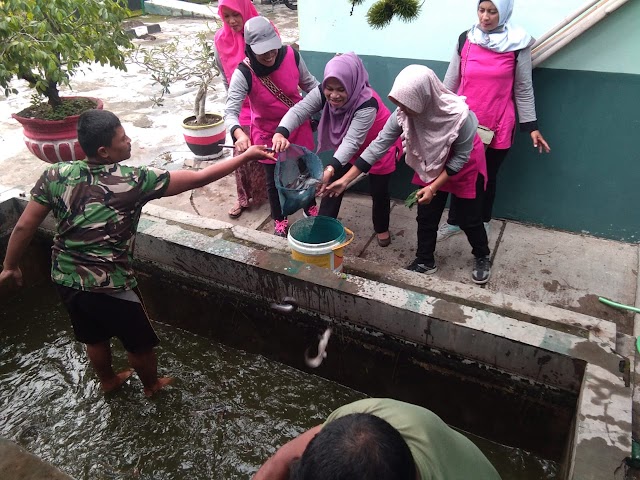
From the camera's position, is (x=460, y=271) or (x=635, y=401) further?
(x=460, y=271)

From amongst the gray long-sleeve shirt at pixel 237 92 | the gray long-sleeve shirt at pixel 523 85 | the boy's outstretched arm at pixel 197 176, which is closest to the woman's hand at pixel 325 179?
the boy's outstretched arm at pixel 197 176

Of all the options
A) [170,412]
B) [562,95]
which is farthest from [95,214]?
[562,95]

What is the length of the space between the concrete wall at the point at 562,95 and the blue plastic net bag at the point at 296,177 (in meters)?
1.24

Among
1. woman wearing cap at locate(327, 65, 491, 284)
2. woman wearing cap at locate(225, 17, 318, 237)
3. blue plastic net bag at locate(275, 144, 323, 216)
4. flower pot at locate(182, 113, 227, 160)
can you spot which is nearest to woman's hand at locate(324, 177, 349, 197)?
woman wearing cap at locate(327, 65, 491, 284)

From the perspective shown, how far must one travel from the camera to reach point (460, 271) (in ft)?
12.5

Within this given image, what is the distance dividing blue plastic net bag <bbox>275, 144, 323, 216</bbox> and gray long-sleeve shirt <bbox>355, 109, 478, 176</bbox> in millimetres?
355

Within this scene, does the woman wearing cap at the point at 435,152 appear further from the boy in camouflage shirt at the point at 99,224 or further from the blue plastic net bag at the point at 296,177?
the boy in camouflage shirt at the point at 99,224

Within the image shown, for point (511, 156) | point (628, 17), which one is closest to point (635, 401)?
point (511, 156)

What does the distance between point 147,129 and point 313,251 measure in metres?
4.60

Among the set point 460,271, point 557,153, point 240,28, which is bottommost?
point 460,271

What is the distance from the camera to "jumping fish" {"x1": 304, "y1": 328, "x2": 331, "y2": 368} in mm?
3095

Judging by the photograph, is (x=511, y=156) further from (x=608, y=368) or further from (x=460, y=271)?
(x=608, y=368)

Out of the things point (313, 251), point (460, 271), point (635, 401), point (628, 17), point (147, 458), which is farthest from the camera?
point (460, 271)

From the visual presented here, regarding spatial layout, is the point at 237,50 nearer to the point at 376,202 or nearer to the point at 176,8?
the point at 376,202
